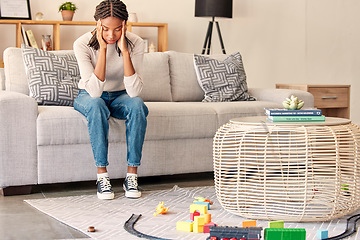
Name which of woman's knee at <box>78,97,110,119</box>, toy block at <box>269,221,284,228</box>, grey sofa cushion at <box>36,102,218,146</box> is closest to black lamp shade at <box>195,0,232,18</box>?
grey sofa cushion at <box>36,102,218,146</box>

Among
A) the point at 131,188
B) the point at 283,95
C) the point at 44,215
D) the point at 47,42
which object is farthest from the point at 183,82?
the point at 44,215

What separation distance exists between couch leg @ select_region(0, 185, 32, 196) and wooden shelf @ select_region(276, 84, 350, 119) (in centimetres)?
250

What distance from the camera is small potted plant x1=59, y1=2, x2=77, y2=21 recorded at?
491 centimetres

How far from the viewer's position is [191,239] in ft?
6.93

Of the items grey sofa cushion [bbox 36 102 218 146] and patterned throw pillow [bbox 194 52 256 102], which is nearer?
grey sofa cushion [bbox 36 102 218 146]

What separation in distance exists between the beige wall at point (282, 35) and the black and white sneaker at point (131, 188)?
9.17ft

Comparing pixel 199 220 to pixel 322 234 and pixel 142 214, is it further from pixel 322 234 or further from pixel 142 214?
pixel 322 234

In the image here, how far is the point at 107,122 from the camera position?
2.90 meters

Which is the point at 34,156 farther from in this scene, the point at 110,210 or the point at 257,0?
the point at 257,0

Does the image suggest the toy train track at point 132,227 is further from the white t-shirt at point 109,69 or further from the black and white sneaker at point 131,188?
the white t-shirt at point 109,69

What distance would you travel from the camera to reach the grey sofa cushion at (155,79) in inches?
151

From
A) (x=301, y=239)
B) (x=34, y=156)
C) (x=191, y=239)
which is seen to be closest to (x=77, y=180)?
(x=34, y=156)

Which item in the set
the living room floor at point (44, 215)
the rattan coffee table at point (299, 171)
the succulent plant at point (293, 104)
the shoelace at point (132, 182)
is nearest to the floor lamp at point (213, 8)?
the living room floor at point (44, 215)

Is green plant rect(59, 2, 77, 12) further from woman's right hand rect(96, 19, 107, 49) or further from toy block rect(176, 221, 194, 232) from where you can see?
toy block rect(176, 221, 194, 232)
